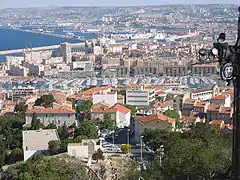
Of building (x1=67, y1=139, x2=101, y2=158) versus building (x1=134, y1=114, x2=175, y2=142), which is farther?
building (x1=134, y1=114, x2=175, y2=142)

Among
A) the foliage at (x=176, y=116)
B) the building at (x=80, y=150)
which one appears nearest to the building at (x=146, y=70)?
the foliage at (x=176, y=116)

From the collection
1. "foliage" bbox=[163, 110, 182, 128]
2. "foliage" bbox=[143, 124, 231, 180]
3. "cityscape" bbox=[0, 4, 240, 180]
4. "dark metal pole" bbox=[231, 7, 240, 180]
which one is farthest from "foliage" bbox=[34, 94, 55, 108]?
"dark metal pole" bbox=[231, 7, 240, 180]

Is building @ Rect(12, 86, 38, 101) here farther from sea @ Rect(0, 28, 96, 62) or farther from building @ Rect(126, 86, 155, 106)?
sea @ Rect(0, 28, 96, 62)

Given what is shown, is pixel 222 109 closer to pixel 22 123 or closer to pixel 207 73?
pixel 22 123

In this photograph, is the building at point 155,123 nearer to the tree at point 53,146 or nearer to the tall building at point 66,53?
the tree at point 53,146

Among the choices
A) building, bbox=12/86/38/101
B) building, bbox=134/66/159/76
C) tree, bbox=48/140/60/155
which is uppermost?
tree, bbox=48/140/60/155

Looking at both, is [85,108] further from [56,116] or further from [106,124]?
[106,124]
